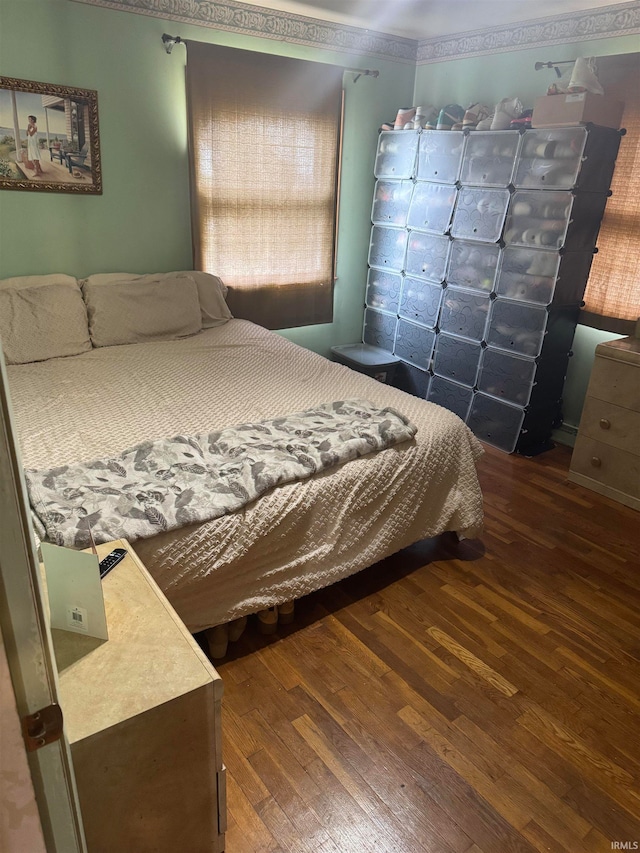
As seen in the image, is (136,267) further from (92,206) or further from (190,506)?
(190,506)

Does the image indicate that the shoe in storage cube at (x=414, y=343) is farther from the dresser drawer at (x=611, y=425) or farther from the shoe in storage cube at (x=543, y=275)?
the dresser drawer at (x=611, y=425)

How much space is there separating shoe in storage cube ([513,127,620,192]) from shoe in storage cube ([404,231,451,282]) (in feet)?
2.06

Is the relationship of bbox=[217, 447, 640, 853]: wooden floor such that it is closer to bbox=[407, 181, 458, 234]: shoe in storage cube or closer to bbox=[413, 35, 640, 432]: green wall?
bbox=[413, 35, 640, 432]: green wall

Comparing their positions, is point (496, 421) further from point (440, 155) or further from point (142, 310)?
point (142, 310)

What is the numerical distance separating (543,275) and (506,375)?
1.91ft

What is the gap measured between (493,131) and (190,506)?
2691 millimetres

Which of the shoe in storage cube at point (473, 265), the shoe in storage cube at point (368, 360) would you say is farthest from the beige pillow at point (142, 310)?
the shoe in storage cube at point (473, 265)

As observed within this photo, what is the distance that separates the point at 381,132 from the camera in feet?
12.8

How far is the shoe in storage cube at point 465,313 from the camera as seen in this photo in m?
3.43

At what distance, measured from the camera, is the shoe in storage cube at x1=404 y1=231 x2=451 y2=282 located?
3592 mm

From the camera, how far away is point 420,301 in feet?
12.5

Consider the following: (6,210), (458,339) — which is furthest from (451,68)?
(6,210)

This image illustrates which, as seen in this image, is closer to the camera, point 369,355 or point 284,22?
point 284,22

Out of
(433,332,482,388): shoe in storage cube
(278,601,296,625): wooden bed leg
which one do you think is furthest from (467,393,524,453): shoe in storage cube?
(278,601,296,625): wooden bed leg
